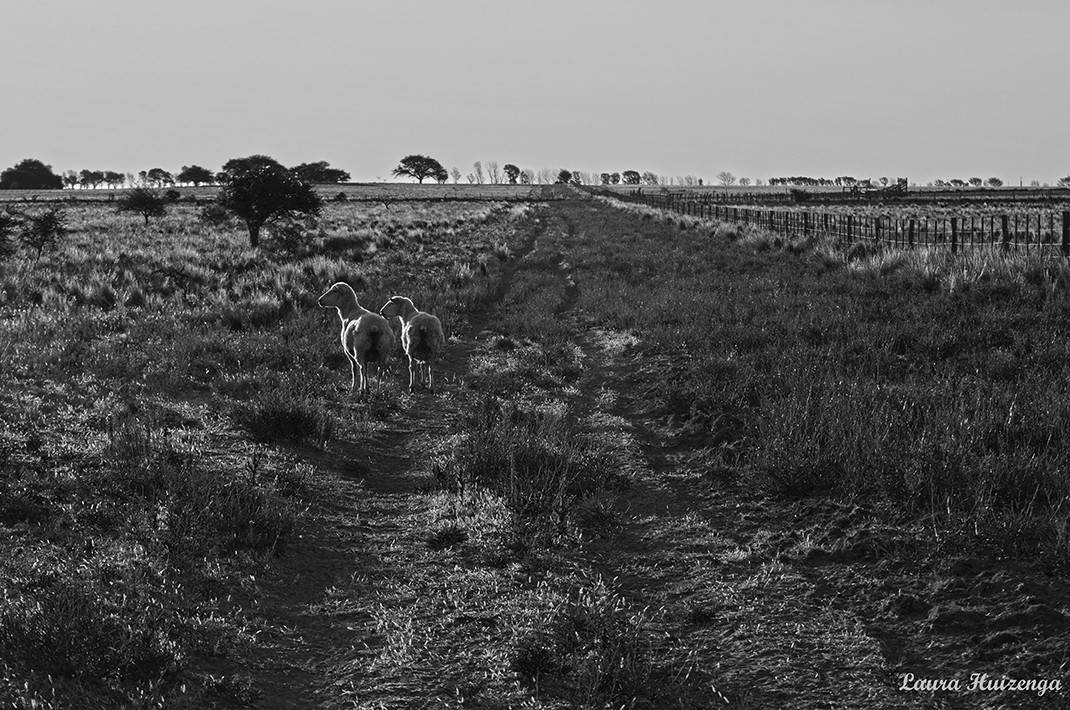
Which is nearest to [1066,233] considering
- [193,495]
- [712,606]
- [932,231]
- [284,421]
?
[712,606]

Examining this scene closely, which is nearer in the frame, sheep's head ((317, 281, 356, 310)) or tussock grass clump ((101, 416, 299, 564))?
tussock grass clump ((101, 416, 299, 564))

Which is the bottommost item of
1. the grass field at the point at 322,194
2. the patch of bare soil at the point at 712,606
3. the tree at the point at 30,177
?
the patch of bare soil at the point at 712,606

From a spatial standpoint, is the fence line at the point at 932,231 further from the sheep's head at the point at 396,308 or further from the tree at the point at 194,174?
the tree at the point at 194,174

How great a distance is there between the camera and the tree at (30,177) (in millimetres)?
147875

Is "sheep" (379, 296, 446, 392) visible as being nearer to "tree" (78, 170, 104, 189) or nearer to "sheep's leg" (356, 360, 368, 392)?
"sheep's leg" (356, 360, 368, 392)

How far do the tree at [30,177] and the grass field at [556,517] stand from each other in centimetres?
16188

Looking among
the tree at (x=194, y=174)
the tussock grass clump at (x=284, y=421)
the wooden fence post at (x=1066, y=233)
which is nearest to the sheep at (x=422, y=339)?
the tussock grass clump at (x=284, y=421)

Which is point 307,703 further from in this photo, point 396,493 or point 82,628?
point 396,493

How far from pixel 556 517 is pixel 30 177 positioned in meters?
175

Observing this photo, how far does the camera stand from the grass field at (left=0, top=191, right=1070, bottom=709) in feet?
14.4

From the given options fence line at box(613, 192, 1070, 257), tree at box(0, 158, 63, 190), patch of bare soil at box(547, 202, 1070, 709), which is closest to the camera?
patch of bare soil at box(547, 202, 1070, 709)

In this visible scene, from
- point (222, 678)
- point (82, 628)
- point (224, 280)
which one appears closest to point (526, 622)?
point (222, 678)

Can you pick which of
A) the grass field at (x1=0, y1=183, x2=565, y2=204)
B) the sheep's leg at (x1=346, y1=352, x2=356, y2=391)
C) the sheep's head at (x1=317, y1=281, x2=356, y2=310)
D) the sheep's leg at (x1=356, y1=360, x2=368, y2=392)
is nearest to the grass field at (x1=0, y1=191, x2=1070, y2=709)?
the sheep's leg at (x1=346, y1=352, x2=356, y2=391)

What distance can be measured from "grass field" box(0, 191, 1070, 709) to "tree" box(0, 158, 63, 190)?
162 metres
